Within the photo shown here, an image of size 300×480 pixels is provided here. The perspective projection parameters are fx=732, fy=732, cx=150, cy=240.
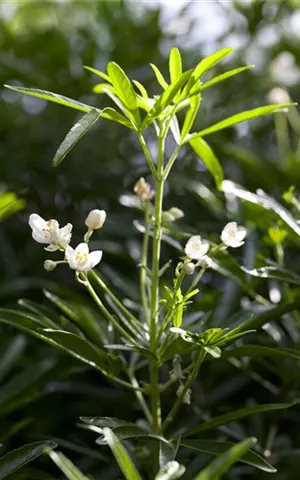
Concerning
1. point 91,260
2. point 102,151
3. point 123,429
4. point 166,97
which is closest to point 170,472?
point 123,429

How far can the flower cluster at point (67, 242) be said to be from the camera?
709 mm

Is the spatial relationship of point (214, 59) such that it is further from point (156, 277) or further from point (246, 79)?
point (246, 79)

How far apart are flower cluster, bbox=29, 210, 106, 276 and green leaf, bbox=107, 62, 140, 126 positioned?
0.11 m

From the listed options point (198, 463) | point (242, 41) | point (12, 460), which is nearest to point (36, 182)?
point (242, 41)

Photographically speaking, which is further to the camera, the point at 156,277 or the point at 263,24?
the point at 263,24

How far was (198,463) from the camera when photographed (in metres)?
0.93

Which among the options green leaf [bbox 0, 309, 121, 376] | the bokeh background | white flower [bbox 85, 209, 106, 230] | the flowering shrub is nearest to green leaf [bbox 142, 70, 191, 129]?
the flowering shrub

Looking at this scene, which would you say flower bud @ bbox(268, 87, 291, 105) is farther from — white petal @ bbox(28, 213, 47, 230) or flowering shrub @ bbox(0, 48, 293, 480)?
white petal @ bbox(28, 213, 47, 230)

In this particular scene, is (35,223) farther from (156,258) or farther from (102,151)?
(102,151)

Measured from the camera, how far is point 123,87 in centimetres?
73

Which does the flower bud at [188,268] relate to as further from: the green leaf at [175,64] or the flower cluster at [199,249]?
the green leaf at [175,64]

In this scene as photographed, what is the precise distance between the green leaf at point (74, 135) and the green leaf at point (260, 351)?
0.28 metres

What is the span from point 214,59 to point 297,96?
84cm

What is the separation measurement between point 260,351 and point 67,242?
23cm
